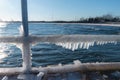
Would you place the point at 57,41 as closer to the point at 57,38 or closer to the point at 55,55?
the point at 57,38

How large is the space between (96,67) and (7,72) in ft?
5.08

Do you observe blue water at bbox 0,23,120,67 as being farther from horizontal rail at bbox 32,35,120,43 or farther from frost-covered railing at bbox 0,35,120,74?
horizontal rail at bbox 32,35,120,43

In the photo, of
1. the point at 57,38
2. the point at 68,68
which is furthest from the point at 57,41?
the point at 68,68

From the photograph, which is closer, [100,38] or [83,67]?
[100,38]

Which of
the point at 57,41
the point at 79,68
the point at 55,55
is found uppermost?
the point at 57,41

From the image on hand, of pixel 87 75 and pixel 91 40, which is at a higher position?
pixel 91 40

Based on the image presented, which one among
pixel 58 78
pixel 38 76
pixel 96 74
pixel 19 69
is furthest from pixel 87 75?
pixel 19 69

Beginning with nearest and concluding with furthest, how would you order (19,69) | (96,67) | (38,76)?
(38,76) → (19,69) → (96,67)

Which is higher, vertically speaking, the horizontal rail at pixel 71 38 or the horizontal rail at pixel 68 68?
the horizontal rail at pixel 71 38

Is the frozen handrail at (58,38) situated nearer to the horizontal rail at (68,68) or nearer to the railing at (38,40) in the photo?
the railing at (38,40)

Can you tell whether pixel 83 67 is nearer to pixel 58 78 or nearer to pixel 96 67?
pixel 96 67

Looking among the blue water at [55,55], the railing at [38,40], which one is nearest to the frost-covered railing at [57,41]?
the railing at [38,40]

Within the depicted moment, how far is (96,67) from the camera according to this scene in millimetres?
3822

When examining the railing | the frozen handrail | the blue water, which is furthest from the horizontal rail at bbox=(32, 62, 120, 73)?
the blue water
